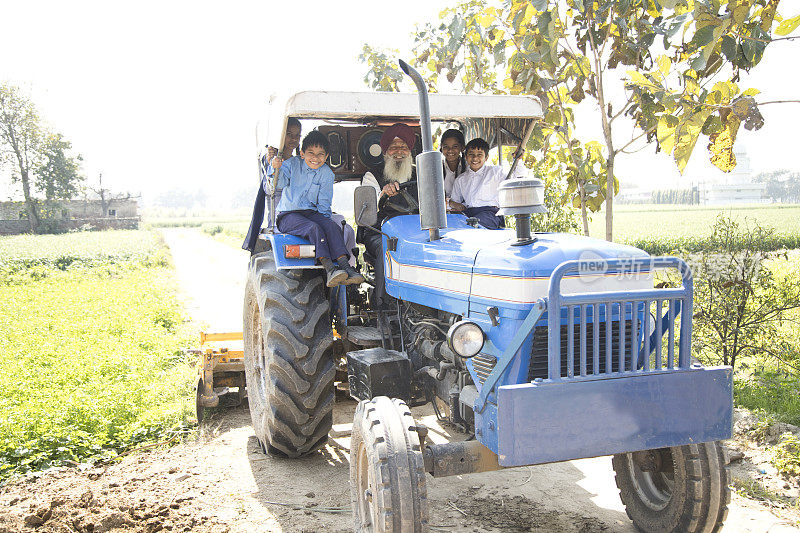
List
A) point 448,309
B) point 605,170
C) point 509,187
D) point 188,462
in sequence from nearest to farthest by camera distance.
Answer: point 509,187 < point 448,309 < point 188,462 < point 605,170

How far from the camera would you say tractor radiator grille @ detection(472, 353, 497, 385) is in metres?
3.18

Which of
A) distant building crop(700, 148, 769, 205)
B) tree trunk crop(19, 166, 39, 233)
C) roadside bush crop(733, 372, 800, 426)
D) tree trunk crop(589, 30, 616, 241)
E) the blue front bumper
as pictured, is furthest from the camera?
tree trunk crop(19, 166, 39, 233)

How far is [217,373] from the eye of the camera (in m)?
5.82

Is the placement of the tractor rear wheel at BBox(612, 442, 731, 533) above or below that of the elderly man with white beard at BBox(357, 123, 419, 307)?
below

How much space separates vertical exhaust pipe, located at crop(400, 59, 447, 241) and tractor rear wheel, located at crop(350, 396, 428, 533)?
39.0 inches

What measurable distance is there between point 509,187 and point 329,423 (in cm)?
223

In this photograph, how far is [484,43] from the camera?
873 cm

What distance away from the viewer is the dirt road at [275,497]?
12.4 ft

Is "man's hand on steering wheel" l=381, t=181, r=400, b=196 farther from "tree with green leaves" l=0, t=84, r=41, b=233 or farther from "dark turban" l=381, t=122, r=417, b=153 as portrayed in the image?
"tree with green leaves" l=0, t=84, r=41, b=233

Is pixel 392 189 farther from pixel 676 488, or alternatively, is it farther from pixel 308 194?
pixel 676 488

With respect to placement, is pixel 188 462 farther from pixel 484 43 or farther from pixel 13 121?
pixel 13 121

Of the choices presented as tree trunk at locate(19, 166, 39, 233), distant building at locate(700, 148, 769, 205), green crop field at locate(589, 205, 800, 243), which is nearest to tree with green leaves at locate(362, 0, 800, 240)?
green crop field at locate(589, 205, 800, 243)

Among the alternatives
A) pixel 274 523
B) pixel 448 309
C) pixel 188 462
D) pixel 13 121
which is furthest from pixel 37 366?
pixel 13 121

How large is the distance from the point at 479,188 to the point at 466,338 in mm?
1992
